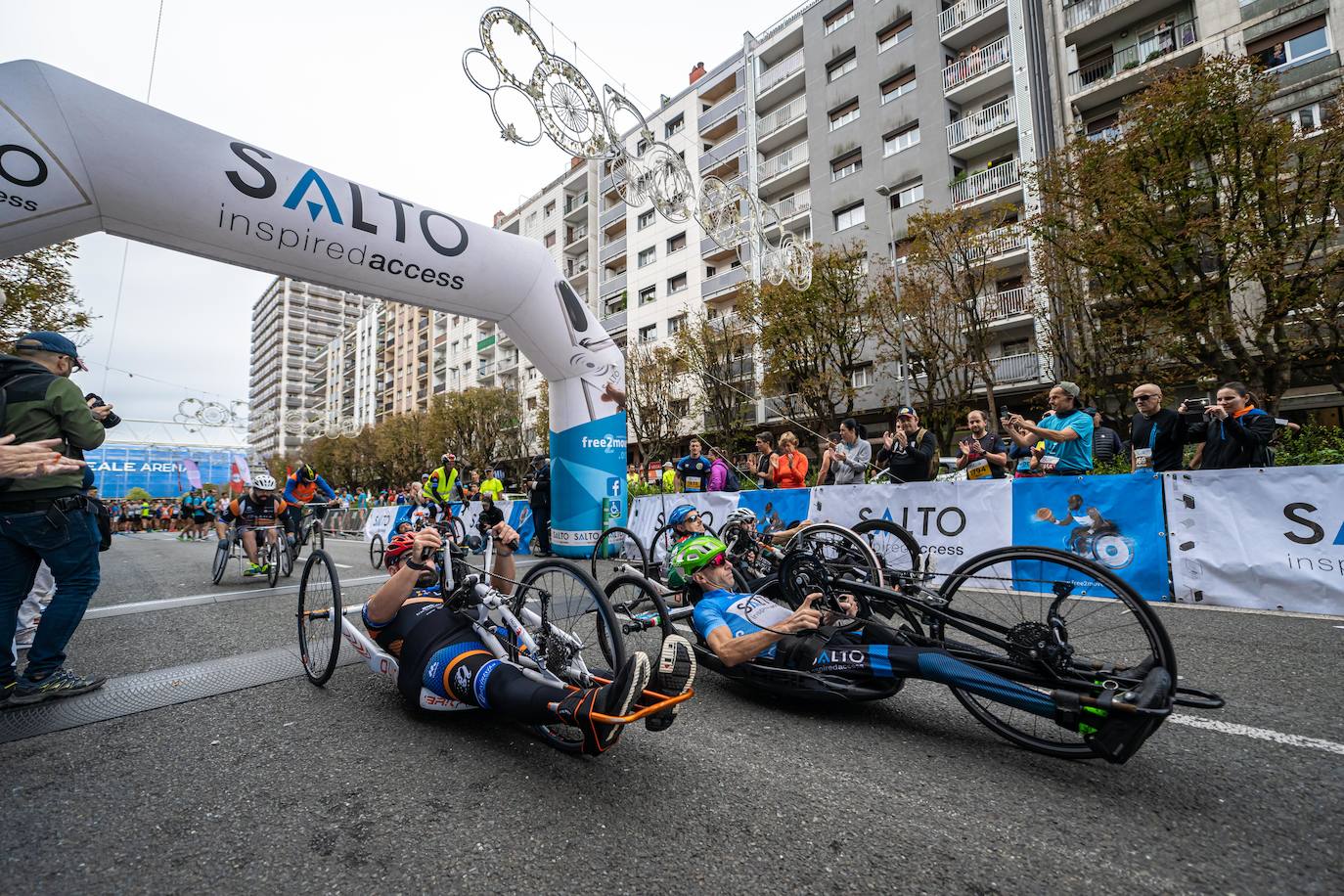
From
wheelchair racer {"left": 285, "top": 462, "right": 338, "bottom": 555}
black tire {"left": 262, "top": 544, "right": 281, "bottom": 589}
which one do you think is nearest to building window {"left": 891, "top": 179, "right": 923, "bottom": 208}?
wheelchair racer {"left": 285, "top": 462, "right": 338, "bottom": 555}

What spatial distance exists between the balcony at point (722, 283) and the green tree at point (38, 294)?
2555cm

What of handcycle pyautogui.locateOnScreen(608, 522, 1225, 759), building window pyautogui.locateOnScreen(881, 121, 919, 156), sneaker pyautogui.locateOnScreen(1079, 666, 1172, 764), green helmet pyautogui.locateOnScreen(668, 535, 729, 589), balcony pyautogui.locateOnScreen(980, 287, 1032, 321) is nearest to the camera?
sneaker pyautogui.locateOnScreen(1079, 666, 1172, 764)

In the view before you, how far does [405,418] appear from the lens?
1924 inches

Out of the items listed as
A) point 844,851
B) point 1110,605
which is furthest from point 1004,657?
point 844,851

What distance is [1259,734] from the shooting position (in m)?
2.52

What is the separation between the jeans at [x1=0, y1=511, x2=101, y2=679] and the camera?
124 inches

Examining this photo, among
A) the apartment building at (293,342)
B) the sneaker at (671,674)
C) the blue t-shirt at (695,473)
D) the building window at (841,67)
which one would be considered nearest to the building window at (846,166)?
the building window at (841,67)

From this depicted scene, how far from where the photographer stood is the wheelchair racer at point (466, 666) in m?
2.08

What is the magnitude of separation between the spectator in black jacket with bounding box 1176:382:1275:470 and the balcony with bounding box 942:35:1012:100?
76.7 ft

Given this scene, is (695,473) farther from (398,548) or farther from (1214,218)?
(1214,218)

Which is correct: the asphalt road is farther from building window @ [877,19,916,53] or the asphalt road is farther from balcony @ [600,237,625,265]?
balcony @ [600,237,625,265]

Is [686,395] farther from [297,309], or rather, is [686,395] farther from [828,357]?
[297,309]

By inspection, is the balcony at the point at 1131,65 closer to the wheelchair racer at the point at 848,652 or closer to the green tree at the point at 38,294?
the wheelchair racer at the point at 848,652

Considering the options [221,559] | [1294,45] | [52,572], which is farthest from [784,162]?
[52,572]
